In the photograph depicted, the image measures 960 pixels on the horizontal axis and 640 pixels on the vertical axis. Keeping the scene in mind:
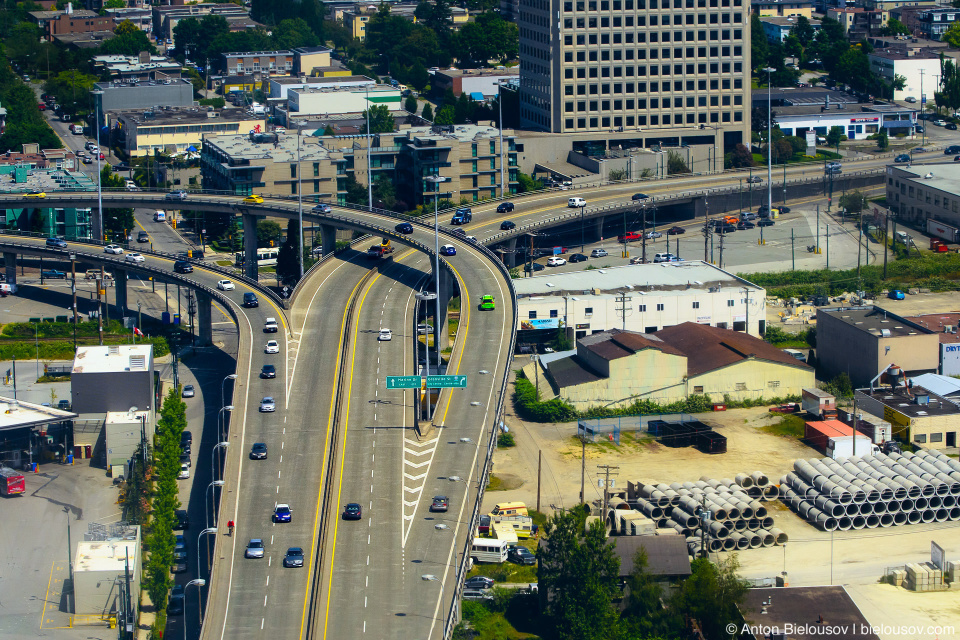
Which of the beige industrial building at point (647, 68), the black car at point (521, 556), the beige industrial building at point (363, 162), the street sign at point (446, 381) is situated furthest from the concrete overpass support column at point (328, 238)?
the black car at point (521, 556)

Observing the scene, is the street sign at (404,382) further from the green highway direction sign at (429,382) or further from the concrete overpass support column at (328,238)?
the concrete overpass support column at (328,238)

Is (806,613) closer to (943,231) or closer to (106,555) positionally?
(106,555)

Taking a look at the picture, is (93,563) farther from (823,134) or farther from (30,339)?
(823,134)

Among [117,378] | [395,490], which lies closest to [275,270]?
[117,378]

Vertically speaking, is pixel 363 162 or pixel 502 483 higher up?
pixel 363 162

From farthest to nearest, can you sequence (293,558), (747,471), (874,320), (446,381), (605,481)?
(874,320)
(747,471)
(605,481)
(446,381)
(293,558)

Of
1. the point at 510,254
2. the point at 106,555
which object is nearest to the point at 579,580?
the point at 106,555
